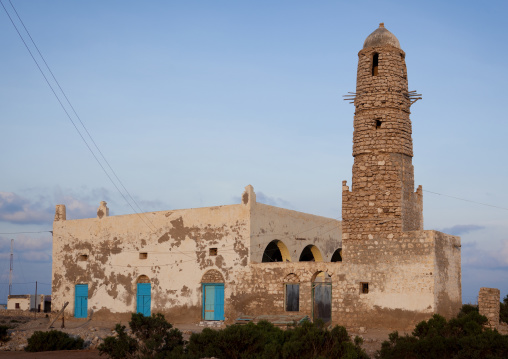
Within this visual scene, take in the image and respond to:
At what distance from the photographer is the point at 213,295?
23.4m

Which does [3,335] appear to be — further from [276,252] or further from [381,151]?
[381,151]

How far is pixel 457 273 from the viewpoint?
68.0 ft

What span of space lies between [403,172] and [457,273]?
3.95 meters

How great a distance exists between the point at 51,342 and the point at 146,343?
483 cm

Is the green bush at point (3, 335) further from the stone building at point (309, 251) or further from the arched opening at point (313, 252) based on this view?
the arched opening at point (313, 252)

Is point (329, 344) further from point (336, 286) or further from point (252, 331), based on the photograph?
point (336, 286)

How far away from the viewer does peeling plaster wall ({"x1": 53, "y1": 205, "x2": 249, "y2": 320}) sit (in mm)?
23406

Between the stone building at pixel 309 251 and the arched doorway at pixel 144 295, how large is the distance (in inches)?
1.7

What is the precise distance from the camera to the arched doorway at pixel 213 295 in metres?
23.2

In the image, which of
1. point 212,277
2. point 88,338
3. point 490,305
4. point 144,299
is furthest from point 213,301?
point 490,305

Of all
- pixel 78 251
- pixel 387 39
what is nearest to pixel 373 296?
pixel 387 39

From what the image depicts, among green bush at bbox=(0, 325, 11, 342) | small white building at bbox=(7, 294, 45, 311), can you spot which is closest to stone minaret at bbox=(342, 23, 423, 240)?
green bush at bbox=(0, 325, 11, 342)

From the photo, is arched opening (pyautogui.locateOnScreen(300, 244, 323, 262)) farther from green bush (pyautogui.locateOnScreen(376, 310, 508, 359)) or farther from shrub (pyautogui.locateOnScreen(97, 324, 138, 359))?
shrub (pyautogui.locateOnScreen(97, 324, 138, 359))

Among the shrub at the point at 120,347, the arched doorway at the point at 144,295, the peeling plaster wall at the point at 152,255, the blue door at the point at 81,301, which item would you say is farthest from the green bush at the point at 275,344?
the blue door at the point at 81,301
